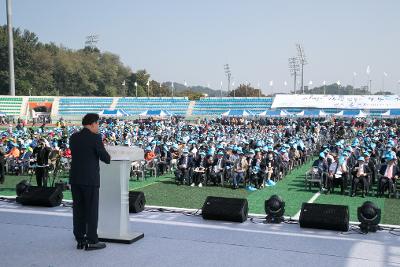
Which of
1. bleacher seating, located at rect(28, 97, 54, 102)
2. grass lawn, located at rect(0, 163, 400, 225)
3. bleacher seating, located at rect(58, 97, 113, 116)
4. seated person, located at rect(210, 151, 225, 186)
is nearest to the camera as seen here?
grass lawn, located at rect(0, 163, 400, 225)

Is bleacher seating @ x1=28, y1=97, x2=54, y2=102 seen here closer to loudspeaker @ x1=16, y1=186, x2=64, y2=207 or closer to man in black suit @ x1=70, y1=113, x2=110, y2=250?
loudspeaker @ x1=16, y1=186, x2=64, y2=207

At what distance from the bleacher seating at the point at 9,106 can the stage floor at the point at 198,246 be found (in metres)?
66.1

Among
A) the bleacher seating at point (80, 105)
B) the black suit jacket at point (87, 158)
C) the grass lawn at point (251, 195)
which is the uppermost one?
the bleacher seating at point (80, 105)

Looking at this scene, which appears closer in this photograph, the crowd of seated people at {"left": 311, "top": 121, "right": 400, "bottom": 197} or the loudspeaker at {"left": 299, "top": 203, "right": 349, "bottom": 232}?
the loudspeaker at {"left": 299, "top": 203, "right": 349, "bottom": 232}

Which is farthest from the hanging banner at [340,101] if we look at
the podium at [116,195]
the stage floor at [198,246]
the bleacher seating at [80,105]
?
the podium at [116,195]

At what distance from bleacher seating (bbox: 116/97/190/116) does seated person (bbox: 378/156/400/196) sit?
63.2 meters

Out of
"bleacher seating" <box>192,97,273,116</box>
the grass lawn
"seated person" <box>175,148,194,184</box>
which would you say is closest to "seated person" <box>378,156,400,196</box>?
the grass lawn

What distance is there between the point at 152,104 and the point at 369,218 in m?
71.3

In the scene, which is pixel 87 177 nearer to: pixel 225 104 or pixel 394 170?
pixel 394 170

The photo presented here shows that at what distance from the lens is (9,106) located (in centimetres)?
6988

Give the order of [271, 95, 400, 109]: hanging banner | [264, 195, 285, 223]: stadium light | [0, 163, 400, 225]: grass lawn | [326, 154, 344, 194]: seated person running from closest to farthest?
1. [264, 195, 285, 223]: stadium light
2. [0, 163, 400, 225]: grass lawn
3. [326, 154, 344, 194]: seated person
4. [271, 95, 400, 109]: hanging banner

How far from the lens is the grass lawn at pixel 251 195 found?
11.9m

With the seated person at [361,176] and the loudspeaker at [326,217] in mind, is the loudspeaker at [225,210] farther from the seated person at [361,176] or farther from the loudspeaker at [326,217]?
the seated person at [361,176]

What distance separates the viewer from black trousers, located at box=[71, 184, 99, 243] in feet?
20.2
